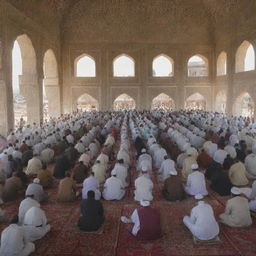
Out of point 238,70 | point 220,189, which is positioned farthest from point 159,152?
point 238,70

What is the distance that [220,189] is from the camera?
8539mm

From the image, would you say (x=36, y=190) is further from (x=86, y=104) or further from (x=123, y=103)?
(x=123, y=103)

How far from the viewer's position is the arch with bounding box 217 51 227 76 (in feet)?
101

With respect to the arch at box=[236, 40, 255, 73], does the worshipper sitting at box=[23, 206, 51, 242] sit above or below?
below

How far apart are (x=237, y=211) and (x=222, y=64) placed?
2679cm

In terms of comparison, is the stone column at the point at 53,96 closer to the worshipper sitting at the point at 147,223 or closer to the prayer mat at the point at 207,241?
the worshipper sitting at the point at 147,223

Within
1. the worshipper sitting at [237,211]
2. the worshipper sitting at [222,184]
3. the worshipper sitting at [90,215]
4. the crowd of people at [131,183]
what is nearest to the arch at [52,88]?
the crowd of people at [131,183]

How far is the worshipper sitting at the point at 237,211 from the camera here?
644 centimetres

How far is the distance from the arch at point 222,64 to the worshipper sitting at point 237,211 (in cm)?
2586

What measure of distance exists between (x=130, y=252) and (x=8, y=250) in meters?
1.89

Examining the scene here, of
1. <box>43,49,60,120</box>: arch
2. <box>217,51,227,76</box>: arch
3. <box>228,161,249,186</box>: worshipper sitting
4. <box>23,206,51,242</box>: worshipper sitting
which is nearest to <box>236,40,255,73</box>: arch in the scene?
<box>217,51,227,76</box>: arch

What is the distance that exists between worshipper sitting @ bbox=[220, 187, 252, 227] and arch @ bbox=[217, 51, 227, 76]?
1018 inches

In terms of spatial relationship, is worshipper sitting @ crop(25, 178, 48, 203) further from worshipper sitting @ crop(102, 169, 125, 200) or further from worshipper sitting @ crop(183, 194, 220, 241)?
worshipper sitting @ crop(183, 194, 220, 241)

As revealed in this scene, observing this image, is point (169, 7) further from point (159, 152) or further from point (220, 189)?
point (220, 189)
